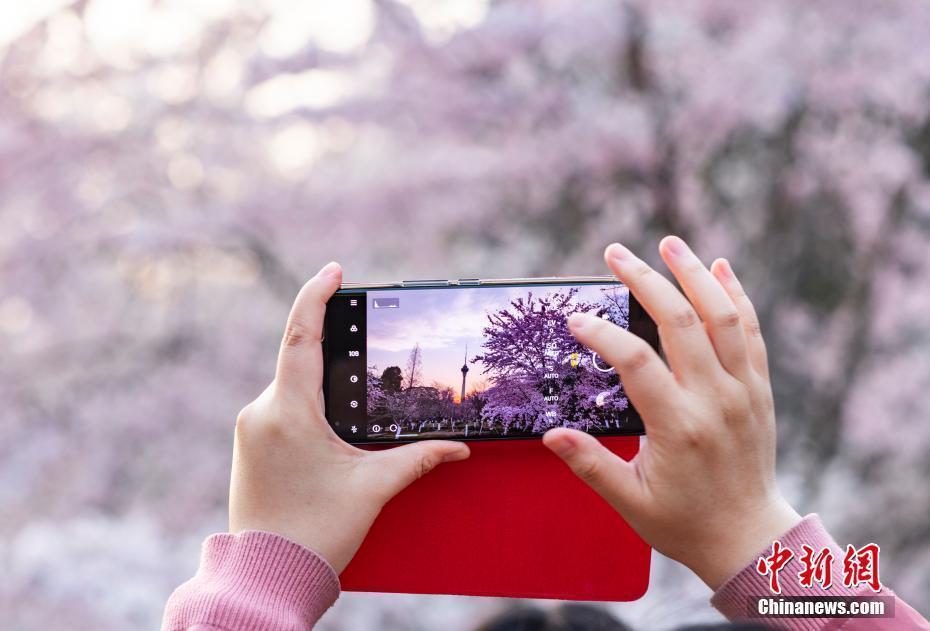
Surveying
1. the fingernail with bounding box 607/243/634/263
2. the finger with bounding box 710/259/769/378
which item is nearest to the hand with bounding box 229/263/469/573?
the fingernail with bounding box 607/243/634/263

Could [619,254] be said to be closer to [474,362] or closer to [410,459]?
[474,362]

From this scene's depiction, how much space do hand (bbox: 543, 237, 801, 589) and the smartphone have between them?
144 millimetres

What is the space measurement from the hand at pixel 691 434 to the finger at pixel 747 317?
0.17 ft

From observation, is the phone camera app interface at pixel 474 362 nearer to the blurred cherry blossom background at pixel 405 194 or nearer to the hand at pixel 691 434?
the hand at pixel 691 434

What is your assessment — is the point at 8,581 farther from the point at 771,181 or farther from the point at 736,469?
the point at 771,181

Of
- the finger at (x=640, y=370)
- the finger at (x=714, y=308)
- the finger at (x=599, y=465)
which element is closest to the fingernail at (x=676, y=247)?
the finger at (x=714, y=308)

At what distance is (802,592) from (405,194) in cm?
213

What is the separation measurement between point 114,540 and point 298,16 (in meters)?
1.96

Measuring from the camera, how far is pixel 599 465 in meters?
0.88

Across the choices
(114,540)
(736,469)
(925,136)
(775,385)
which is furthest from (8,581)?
(925,136)

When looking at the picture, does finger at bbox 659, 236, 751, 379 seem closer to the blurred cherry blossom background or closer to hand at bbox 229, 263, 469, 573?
hand at bbox 229, 263, 469, 573

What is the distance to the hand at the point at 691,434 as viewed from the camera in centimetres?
85

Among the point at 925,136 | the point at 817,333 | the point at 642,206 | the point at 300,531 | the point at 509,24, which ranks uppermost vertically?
the point at 509,24

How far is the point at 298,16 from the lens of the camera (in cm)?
254
